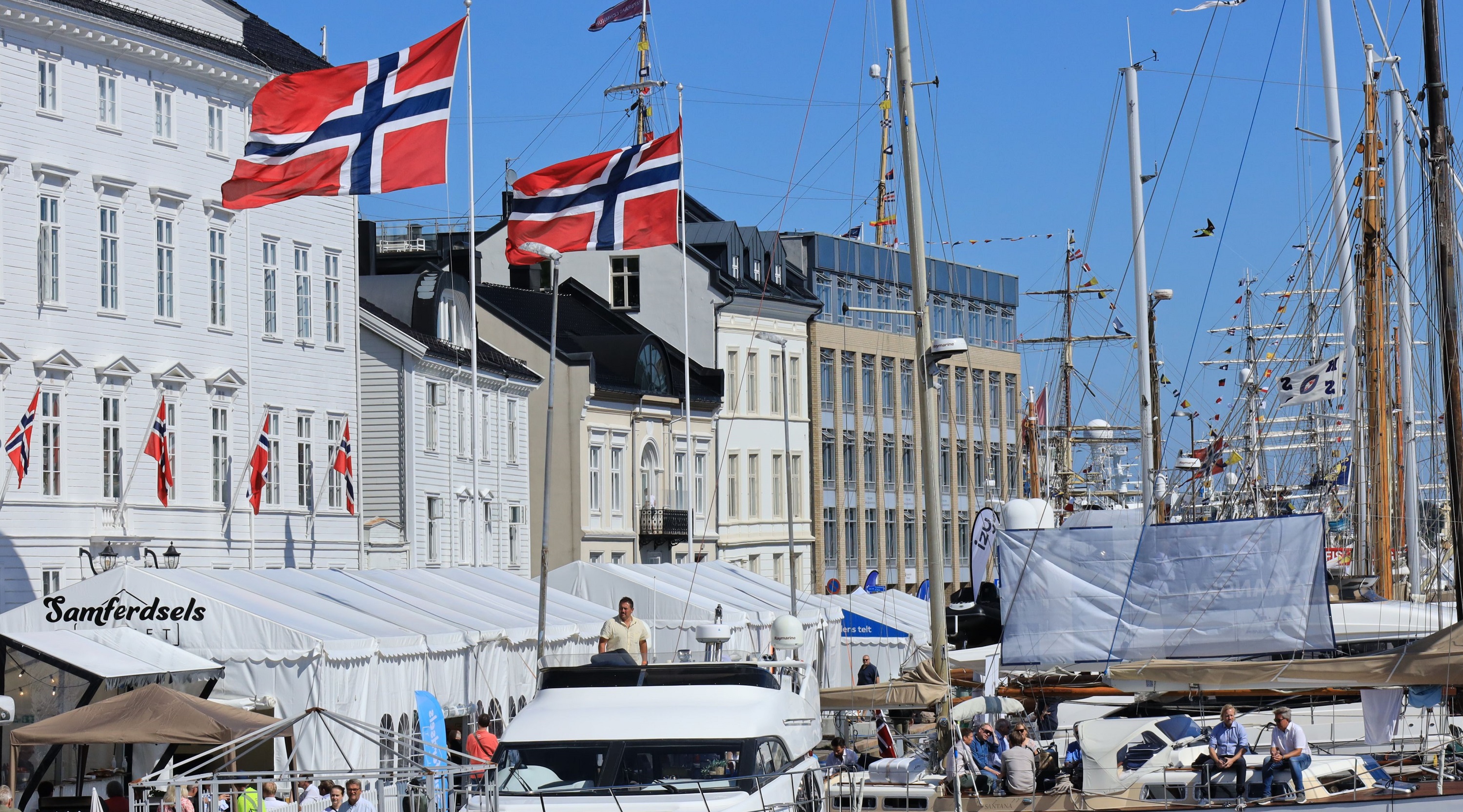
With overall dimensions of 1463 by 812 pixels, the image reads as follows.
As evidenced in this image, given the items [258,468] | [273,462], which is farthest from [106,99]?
[273,462]

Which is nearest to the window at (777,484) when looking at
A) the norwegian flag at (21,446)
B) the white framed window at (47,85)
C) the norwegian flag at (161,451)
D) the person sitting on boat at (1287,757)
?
the norwegian flag at (161,451)

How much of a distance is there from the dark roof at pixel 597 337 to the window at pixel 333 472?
42.1 feet

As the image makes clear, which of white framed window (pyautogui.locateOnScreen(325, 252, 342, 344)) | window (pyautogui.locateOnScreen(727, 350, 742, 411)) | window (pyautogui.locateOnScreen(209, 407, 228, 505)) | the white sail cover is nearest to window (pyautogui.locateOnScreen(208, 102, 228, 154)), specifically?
white framed window (pyautogui.locateOnScreen(325, 252, 342, 344))

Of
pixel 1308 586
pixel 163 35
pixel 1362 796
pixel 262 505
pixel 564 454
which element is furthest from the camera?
pixel 564 454

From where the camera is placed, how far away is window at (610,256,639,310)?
6738cm

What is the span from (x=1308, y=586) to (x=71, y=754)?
16.5 meters

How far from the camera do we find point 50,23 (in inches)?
1366

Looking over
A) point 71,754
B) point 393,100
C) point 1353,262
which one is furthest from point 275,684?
point 1353,262

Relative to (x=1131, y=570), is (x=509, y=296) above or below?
above

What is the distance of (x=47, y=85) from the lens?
35.0m

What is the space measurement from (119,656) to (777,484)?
47205mm

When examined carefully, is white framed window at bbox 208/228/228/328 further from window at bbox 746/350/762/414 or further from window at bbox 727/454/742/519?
window at bbox 746/350/762/414

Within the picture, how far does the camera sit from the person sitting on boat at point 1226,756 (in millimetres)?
18406

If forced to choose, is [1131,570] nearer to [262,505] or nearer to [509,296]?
[262,505]
